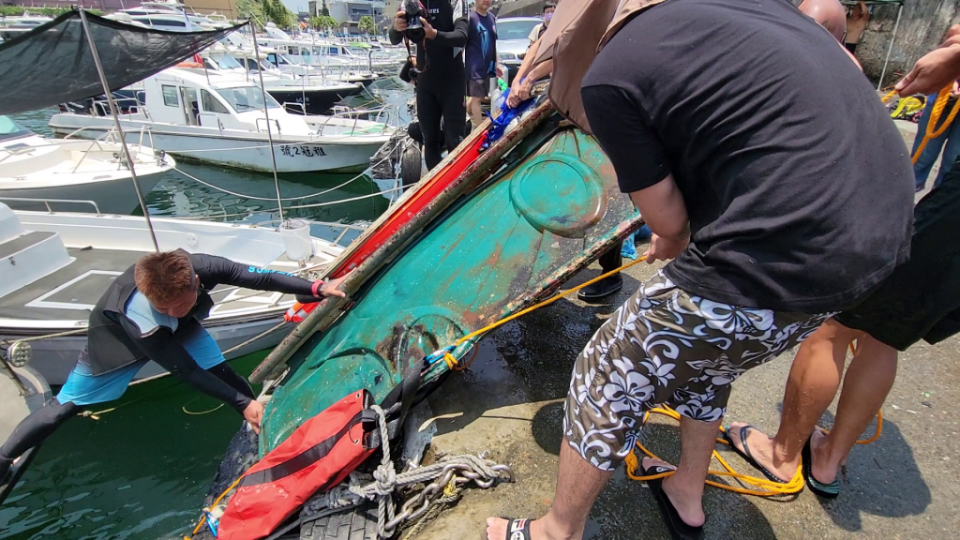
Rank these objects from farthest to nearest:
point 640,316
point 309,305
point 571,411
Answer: point 309,305
point 571,411
point 640,316

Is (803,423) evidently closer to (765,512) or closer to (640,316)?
(765,512)

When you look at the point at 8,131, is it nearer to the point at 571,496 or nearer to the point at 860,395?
the point at 571,496

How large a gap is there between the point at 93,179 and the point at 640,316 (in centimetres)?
1205

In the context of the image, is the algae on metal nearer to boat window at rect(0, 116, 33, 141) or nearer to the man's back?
the man's back

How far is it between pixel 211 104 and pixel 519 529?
15.3m

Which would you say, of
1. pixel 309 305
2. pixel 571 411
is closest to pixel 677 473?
pixel 571 411

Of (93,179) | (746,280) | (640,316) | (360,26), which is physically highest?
(746,280)

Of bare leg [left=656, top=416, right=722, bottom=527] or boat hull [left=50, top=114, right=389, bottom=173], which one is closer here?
bare leg [left=656, top=416, right=722, bottom=527]

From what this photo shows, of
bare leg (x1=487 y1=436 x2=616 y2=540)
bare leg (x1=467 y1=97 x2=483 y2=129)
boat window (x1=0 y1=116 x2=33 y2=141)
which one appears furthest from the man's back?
boat window (x1=0 y1=116 x2=33 y2=141)

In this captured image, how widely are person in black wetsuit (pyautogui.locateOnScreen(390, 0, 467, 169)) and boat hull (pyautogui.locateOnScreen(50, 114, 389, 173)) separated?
8064mm

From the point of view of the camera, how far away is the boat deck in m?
5.20

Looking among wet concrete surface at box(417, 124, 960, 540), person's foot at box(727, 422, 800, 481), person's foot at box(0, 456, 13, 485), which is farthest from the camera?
person's foot at box(0, 456, 13, 485)

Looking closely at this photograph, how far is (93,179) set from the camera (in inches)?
392

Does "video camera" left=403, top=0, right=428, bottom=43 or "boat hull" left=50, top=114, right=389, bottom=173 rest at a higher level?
"video camera" left=403, top=0, right=428, bottom=43
